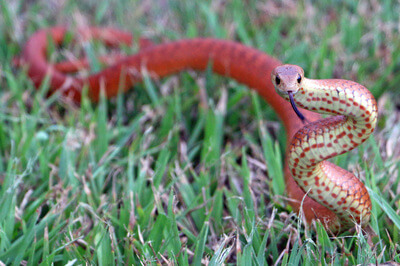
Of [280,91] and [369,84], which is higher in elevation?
[280,91]

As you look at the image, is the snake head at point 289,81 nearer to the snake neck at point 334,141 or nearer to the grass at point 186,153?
the snake neck at point 334,141


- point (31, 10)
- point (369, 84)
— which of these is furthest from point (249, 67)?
point (31, 10)

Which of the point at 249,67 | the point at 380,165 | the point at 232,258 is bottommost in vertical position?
the point at 232,258

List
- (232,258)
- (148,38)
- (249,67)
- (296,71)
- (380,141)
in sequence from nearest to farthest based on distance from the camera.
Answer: (296,71)
(232,258)
(380,141)
(249,67)
(148,38)

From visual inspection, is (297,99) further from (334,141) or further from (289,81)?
(334,141)

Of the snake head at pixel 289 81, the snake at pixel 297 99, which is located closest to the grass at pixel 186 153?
the snake at pixel 297 99

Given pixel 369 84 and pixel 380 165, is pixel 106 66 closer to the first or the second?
pixel 369 84

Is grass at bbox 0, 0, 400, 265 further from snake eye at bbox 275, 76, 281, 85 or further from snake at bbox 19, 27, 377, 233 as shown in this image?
snake eye at bbox 275, 76, 281, 85

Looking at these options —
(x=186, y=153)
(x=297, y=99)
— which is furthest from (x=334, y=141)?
(x=186, y=153)
